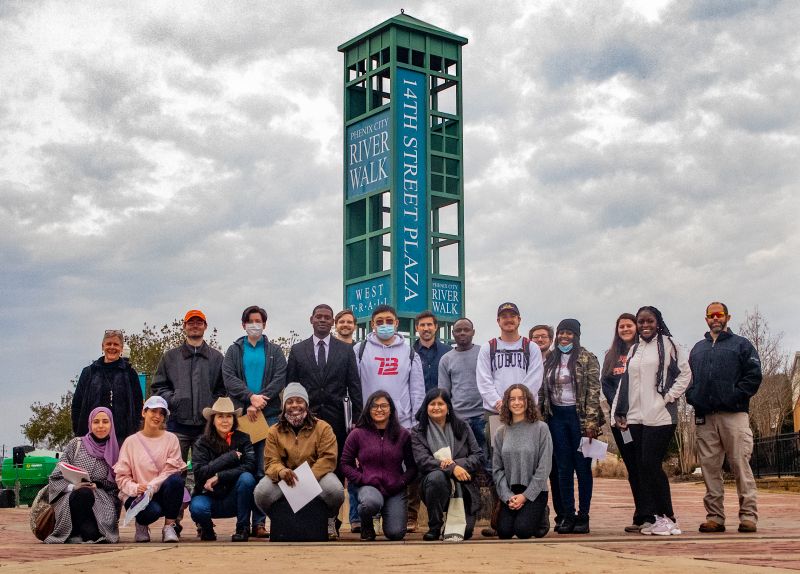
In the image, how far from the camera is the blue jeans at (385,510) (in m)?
8.95

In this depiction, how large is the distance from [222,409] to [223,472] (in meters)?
0.55

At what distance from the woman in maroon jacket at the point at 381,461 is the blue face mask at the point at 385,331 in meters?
0.80

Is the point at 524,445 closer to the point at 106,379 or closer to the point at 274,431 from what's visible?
the point at 274,431

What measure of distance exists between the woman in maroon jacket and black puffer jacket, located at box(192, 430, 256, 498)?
0.90m

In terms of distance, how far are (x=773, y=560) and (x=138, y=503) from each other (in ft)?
17.4

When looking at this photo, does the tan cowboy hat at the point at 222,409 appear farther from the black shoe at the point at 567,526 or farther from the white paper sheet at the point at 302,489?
the black shoe at the point at 567,526

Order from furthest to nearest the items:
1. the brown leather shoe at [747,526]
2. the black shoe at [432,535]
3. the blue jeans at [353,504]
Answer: the blue jeans at [353,504] → the brown leather shoe at [747,526] → the black shoe at [432,535]

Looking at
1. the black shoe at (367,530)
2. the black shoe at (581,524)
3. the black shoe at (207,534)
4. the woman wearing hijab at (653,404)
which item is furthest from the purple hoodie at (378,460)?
the woman wearing hijab at (653,404)

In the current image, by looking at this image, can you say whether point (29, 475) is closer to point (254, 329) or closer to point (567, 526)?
point (254, 329)

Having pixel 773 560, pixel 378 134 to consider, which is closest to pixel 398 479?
pixel 773 560

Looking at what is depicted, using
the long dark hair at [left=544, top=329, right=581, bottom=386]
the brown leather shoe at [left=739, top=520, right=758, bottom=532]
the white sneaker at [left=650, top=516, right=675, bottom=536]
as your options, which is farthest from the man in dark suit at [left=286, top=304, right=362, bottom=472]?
the brown leather shoe at [left=739, top=520, right=758, bottom=532]

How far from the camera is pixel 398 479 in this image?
364 inches

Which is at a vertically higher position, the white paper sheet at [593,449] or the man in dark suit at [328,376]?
the man in dark suit at [328,376]

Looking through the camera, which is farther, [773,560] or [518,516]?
[518,516]
